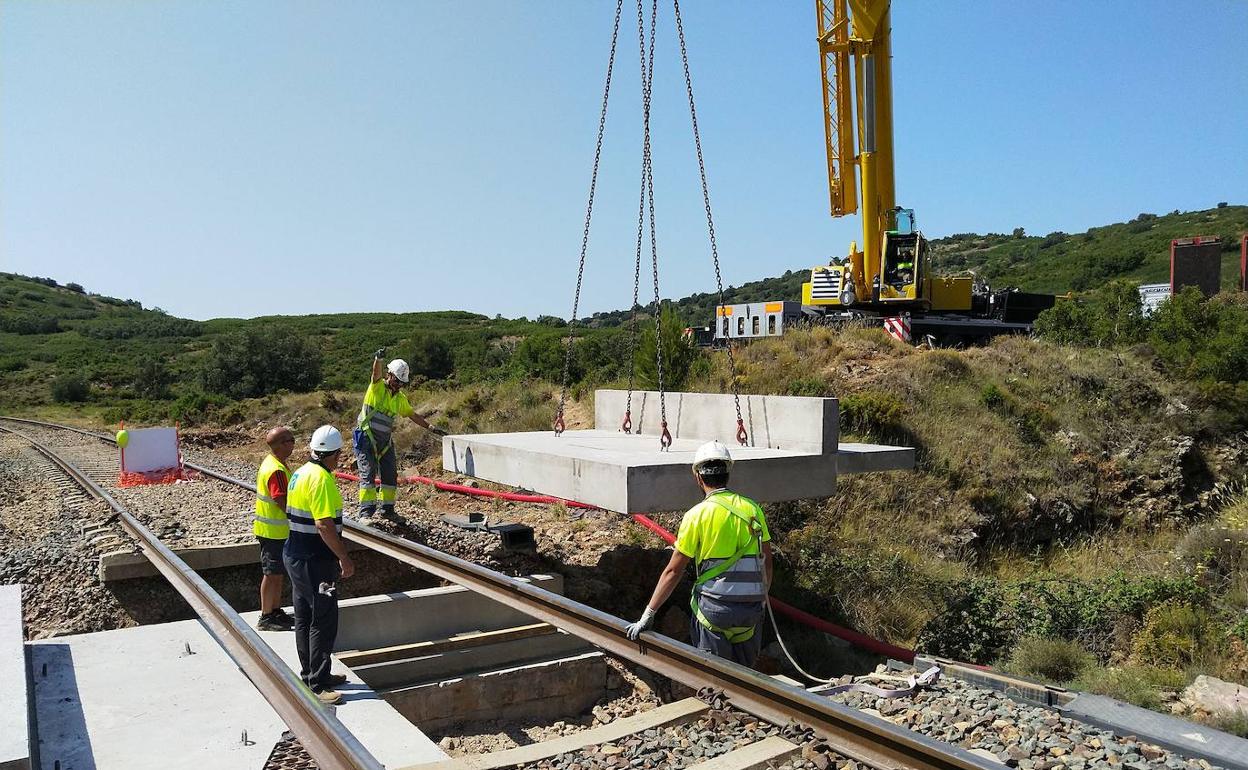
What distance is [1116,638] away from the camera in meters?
9.28

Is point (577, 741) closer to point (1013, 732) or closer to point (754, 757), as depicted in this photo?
point (754, 757)

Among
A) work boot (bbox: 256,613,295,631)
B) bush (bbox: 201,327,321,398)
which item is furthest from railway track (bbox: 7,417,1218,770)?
bush (bbox: 201,327,321,398)

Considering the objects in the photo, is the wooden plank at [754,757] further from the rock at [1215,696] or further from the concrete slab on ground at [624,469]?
the rock at [1215,696]

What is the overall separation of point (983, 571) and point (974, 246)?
97768 mm

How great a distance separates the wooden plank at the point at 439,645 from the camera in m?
7.87

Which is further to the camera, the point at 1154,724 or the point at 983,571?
the point at 983,571

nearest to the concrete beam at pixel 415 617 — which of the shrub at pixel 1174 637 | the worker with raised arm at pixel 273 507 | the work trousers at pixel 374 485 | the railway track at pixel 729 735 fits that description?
the worker with raised arm at pixel 273 507

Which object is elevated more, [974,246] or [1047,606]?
[974,246]

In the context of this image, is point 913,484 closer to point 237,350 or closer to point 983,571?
point 983,571

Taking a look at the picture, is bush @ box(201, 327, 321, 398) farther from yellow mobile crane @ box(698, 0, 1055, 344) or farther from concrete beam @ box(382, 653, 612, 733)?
concrete beam @ box(382, 653, 612, 733)

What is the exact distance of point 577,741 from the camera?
17.5 ft

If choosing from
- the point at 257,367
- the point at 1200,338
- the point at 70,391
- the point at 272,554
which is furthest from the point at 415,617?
the point at 70,391

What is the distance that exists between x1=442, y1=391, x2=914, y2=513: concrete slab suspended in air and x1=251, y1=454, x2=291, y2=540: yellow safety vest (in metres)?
2.64

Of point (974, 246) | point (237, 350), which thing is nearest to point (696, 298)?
point (974, 246)
